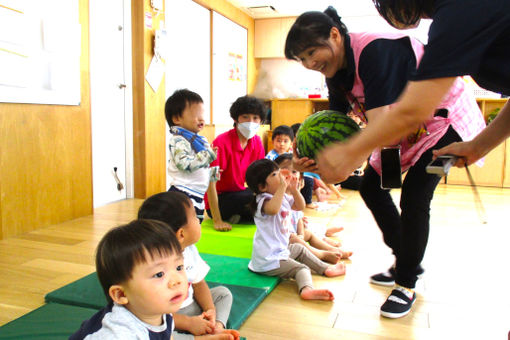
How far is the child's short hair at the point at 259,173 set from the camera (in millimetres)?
2363

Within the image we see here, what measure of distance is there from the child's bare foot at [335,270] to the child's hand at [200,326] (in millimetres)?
939

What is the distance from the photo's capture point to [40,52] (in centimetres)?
327

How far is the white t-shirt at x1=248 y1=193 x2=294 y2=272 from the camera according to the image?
226 cm

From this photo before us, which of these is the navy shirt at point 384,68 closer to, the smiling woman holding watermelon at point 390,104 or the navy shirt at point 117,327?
the smiling woman holding watermelon at point 390,104

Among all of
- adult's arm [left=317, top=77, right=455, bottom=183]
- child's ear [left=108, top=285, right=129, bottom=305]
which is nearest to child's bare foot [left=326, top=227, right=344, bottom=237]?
adult's arm [left=317, top=77, right=455, bottom=183]

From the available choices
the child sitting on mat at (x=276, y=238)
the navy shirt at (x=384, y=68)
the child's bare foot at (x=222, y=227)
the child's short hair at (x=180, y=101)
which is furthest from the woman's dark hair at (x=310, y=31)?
the child's bare foot at (x=222, y=227)

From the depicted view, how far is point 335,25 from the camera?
1.62 meters

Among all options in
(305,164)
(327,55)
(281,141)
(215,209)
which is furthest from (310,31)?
(281,141)

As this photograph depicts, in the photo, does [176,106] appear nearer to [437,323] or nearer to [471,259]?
[437,323]

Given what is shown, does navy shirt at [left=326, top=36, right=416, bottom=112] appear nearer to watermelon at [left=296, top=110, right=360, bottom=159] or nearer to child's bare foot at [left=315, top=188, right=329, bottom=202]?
watermelon at [left=296, top=110, right=360, bottom=159]

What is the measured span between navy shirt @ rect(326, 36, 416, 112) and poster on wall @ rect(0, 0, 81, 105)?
249 cm

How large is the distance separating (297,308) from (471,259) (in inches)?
54.5

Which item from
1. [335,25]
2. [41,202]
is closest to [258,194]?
[335,25]

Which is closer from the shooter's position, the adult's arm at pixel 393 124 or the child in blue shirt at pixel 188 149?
the adult's arm at pixel 393 124
